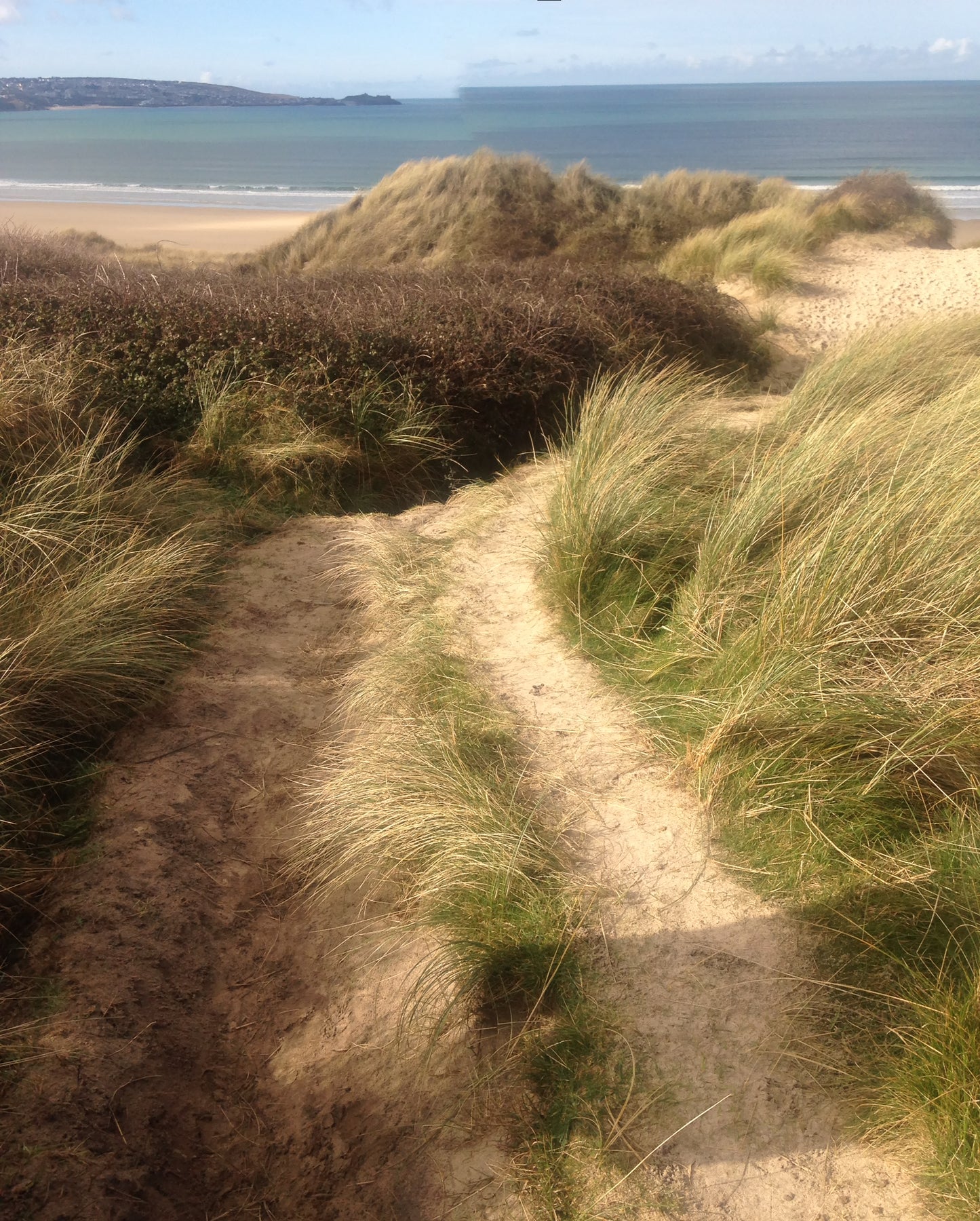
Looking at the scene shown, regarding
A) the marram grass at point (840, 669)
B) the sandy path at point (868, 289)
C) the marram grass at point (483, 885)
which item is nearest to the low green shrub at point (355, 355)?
the marram grass at point (840, 669)

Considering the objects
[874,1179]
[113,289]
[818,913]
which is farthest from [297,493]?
[874,1179]

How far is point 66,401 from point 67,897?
359 cm

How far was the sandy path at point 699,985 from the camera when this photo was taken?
2246 mm

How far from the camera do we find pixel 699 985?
2678 millimetres

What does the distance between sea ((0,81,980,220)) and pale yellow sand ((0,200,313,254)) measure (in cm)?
254

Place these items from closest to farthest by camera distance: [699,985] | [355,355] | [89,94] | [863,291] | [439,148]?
[699,985], [355,355], [863,291], [439,148], [89,94]

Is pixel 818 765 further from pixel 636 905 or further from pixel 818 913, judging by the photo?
pixel 636 905

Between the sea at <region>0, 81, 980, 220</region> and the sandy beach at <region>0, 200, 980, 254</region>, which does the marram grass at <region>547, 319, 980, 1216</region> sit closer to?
the sandy beach at <region>0, 200, 980, 254</region>

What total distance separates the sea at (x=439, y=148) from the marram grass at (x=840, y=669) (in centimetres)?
2808

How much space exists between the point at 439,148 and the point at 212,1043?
6091cm

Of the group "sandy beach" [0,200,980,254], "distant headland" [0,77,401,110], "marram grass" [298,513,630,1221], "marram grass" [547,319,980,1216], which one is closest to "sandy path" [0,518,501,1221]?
"marram grass" [298,513,630,1221]

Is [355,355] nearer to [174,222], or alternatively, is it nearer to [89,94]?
[174,222]

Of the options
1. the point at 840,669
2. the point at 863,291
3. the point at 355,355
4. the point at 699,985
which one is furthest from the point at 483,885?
the point at 863,291

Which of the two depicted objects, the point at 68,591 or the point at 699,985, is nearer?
the point at 699,985
